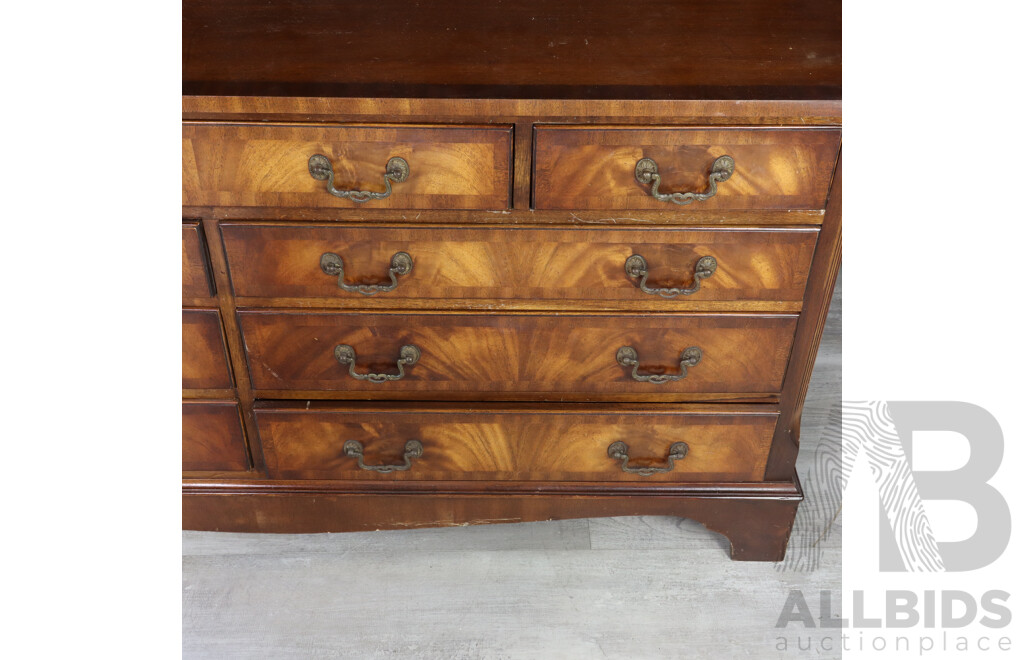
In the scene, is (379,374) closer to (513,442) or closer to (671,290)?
(513,442)

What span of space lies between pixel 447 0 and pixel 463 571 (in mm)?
959

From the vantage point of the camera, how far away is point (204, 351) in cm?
129

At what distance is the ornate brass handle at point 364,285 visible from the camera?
3.93 feet

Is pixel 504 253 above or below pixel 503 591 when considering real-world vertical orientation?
above

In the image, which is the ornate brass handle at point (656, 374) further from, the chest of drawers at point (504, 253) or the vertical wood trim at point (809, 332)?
the vertical wood trim at point (809, 332)

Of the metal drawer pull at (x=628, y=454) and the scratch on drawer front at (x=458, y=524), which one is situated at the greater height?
the metal drawer pull at (x=628, y=454)

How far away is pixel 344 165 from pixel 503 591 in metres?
0.81

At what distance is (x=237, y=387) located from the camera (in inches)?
52.6

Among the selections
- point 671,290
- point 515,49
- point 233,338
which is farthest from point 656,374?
point 233,338

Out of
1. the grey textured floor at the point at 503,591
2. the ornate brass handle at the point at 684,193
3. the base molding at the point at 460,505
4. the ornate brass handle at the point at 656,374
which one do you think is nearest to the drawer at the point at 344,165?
the ornate brass handle at the point at 684,193

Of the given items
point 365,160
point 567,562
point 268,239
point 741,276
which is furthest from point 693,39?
point 567,562

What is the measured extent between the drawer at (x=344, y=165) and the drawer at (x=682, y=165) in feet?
0.22

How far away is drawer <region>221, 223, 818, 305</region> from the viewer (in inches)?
46.6

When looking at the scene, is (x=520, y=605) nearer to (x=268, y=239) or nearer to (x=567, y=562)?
(x=567, y=562)
